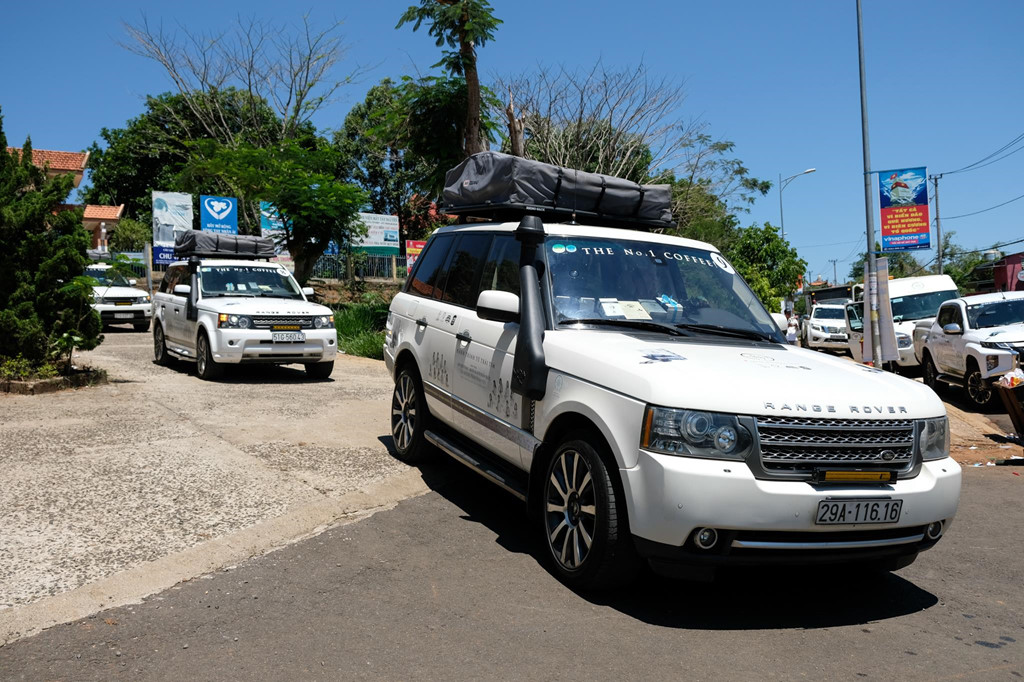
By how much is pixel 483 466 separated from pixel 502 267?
4.46 feet

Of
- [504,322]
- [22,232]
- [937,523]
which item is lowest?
[937,523]

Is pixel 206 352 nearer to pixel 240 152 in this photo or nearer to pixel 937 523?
pixel 937 523

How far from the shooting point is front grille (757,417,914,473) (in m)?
3.91

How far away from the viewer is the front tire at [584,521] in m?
4.14

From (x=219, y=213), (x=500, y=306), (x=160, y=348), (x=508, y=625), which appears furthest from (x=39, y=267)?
(x=219, y=213)

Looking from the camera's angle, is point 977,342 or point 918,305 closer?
point 977,342

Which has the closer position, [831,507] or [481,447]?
[831,507]

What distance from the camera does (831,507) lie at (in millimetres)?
3906

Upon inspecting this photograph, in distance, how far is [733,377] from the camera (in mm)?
4078

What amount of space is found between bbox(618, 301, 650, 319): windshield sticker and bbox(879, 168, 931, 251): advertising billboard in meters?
30.1

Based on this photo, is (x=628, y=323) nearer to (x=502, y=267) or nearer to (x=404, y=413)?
(x=502, y=267)

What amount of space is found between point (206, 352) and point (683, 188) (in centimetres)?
1828

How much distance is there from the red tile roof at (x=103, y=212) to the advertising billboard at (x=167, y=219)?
2090 centimetres

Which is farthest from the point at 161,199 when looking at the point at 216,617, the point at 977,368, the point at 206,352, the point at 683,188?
the point at 216,617
